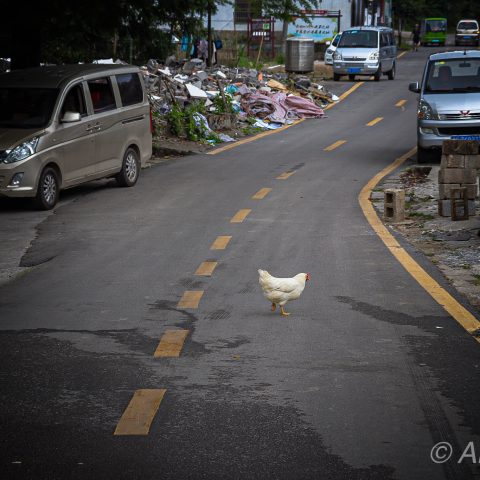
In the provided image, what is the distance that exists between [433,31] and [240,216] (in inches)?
2679

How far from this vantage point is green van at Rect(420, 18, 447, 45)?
78125mm

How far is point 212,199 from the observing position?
53.8ft

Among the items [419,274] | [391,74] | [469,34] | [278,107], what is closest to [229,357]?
[419,274]

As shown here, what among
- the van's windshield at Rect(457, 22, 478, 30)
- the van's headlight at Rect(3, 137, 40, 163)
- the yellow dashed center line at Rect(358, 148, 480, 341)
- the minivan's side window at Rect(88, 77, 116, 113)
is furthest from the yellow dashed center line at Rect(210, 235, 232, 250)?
the van's windshield at Rect(457, 22, 478, 30)

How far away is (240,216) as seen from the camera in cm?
1468

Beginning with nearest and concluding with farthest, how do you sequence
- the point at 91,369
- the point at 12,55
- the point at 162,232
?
the point at 91,369 → the point at 162,232 → the point at 12,55

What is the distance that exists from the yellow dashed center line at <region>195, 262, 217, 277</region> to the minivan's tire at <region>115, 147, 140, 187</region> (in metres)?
6.93

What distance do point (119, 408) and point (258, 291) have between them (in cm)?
367

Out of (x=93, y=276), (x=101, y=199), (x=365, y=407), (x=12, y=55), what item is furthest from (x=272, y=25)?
(x=365, y=407)

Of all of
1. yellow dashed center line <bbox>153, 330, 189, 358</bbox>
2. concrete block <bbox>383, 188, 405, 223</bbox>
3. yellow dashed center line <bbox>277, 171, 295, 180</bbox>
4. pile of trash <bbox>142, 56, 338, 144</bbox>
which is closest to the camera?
yellow dashed center line <bbox>153, 330, 189, 358</bbox>

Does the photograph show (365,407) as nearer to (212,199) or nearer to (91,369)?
(91,369)

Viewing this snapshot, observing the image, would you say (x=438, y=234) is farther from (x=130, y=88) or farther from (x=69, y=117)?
(x=130, y=88)

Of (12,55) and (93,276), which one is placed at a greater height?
(12,55)

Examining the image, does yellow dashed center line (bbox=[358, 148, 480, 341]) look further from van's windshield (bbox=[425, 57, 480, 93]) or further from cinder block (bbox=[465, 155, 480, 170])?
van's windshield (bbox=[425, 57, 480, 93])
